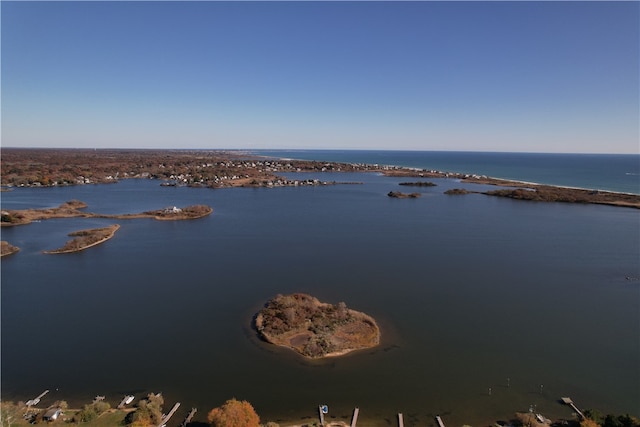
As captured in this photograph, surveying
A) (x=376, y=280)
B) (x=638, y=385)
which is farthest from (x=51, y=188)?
(x=638, y=385)

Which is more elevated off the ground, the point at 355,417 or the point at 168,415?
the point at 355,417

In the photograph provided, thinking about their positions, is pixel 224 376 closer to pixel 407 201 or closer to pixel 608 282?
pixel 608 282

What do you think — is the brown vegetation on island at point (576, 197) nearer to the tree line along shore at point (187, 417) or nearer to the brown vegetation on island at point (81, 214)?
the brown vegetation on island at point (81, 214)

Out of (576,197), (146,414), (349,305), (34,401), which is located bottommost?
(34,401)

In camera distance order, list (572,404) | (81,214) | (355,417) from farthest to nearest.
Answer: (81,214) → (572,404) → (355,417)

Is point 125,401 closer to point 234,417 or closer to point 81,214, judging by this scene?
point 234,417

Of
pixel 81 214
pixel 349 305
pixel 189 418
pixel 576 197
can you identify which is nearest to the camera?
pixel 189 418

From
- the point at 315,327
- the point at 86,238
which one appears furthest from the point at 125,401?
the point at 86,238
